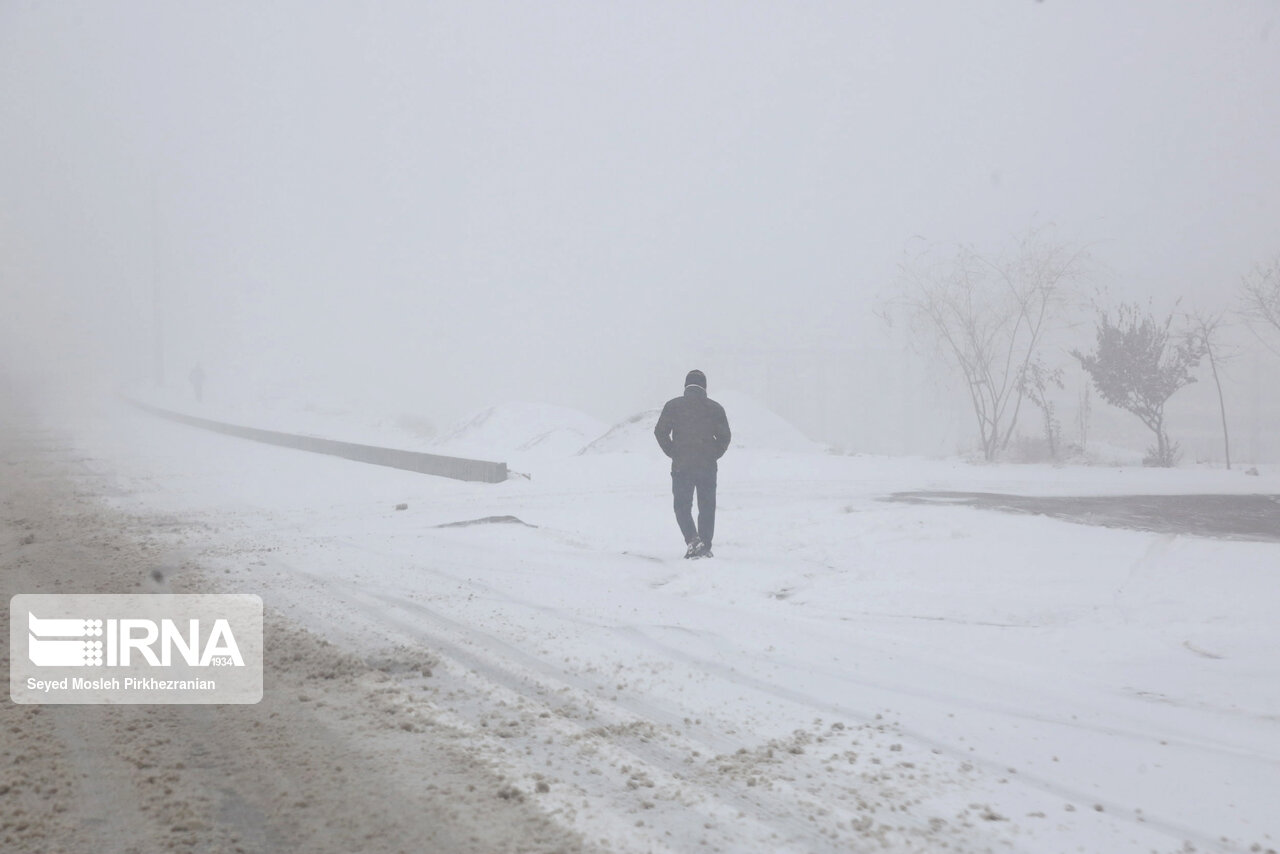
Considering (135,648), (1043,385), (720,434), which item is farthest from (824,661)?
(1043,385)

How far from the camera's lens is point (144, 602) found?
5.75m

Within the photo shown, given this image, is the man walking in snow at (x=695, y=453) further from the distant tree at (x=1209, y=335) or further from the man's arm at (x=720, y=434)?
the distant tree at (x=1209, y=335)

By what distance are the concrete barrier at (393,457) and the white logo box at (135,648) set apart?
30.2ft

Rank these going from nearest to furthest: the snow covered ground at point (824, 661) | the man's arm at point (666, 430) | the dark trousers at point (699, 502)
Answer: the snow covered ground at point (824, 661), the dark trousers at point (699, 502), the man's arm at point (666, 430)

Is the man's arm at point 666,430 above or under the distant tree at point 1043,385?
under

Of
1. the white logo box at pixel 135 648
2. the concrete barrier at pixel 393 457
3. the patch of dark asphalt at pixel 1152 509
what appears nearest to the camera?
the white logo box at pixel 135 648

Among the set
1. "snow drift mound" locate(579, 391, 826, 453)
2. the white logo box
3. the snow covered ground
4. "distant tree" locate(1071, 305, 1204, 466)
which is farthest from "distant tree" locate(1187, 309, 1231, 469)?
the white logo box

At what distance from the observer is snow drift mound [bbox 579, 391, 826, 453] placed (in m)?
23.6

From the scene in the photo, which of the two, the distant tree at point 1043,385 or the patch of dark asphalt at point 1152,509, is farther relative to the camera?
the distant tree at point 1043,385

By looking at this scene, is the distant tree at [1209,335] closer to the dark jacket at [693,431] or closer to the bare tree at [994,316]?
the bare tree at [994,316]

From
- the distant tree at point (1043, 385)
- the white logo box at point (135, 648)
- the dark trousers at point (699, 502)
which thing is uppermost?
the distant tree at point (1043, 385)

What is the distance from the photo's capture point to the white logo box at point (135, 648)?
4.12m

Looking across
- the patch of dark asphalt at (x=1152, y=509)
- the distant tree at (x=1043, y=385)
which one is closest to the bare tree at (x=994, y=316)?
the distant tree at (x=1043, y=385)

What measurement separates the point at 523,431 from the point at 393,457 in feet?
40.3
